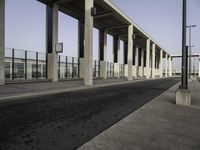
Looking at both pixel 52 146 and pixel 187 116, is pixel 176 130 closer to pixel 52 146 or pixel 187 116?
pixel 187 116

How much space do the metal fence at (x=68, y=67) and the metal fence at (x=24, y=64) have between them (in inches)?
160

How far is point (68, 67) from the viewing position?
30.4 m

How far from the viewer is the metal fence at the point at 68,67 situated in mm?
28906

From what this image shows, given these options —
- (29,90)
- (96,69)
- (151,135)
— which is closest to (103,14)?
(96,69)

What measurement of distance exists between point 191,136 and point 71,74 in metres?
27.6

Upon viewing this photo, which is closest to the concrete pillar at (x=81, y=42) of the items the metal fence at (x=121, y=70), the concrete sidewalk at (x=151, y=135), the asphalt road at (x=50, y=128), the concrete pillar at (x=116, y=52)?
the concrete pillar at (x=116, y=52)

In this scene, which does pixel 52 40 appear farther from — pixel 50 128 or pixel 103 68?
pixel 50 128

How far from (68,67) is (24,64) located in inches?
336

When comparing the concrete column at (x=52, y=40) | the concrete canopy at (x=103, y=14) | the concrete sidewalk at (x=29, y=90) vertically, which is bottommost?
the concrete sidewalk at (x=29, y=90)

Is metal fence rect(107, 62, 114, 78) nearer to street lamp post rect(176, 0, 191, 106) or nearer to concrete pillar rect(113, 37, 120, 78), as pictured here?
concrete pillar rect(113, 37, 120, 78)

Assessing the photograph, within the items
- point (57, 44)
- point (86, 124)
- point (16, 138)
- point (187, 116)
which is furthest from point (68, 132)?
point (57, 44)

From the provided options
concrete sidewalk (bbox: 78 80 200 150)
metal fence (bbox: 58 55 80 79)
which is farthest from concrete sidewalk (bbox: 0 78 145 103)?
metal fence (bbox: 58 55 80 79)

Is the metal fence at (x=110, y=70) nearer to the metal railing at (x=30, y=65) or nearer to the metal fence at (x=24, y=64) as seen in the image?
the metal railing at (x=30, y=65)

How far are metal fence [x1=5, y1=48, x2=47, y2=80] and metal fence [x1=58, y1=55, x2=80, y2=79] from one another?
4.05 meters
